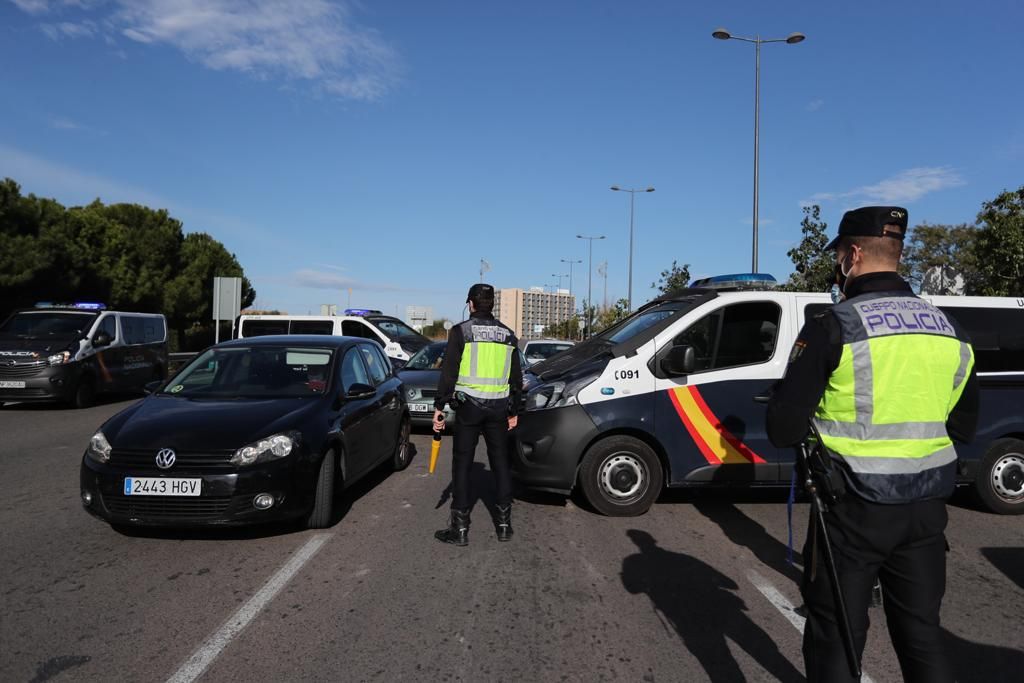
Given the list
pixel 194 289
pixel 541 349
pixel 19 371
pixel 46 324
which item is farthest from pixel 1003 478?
pixel 194 289

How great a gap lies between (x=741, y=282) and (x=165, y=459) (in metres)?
4.98

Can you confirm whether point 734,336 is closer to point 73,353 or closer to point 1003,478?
point 1003,478

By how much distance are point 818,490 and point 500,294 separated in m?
99.9

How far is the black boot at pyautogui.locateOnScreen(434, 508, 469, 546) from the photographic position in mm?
5293

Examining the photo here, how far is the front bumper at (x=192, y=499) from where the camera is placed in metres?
4.87

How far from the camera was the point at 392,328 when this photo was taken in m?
18.8

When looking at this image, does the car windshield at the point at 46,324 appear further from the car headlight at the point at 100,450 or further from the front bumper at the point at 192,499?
the front bumper at the point at 192,499

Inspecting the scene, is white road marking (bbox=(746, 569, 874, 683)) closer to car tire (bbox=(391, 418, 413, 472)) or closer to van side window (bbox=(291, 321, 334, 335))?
car tire (bbox=(391, 418, 413, 472))

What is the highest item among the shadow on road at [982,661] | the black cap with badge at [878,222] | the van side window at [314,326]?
the black cap with badge at [878,222]

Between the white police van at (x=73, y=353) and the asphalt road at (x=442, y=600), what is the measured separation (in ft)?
25.8

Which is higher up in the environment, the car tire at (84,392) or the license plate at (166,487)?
the license plate at (166,487)

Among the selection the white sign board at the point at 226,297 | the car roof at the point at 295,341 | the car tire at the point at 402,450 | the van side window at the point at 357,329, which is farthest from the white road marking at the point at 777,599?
the white sign board at the point at 226,297

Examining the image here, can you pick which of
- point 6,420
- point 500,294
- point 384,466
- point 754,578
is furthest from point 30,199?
point 500,294

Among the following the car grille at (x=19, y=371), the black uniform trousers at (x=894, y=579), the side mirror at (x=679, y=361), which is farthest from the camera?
the car grille at (x=19, y=371)
